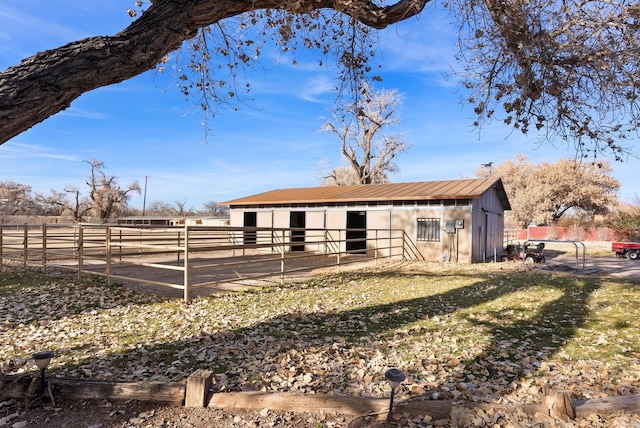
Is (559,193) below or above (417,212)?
above

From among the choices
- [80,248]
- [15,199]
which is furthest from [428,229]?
[15,199]

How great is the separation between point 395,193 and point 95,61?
14.0 m

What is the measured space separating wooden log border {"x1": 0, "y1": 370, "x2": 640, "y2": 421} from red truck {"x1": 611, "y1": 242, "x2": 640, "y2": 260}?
20.6 meters

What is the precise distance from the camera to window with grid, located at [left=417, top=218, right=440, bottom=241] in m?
14.3

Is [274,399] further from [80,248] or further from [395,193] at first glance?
[395,193]

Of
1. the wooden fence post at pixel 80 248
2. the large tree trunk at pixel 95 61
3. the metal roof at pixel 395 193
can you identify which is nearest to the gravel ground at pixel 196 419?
the large tree trunk at pixel 95 61

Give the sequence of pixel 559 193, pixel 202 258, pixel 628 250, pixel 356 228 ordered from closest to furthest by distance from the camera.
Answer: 1. pixel 202 258
2. pixel 356 228
3. pixel 628 250
4. pixel 559 193

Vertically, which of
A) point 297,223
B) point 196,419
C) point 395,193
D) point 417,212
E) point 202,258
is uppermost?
point 395,193

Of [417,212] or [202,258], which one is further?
[202,258]

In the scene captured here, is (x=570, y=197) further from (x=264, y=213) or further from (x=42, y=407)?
(x=42, y=407)

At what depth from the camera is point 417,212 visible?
14.7 m

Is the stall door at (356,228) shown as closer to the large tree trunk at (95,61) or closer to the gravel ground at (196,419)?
the large tree trunk at (95,61)

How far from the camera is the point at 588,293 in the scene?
7656 mm

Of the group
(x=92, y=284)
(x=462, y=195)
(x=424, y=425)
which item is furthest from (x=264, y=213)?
(x=424, y=425)
